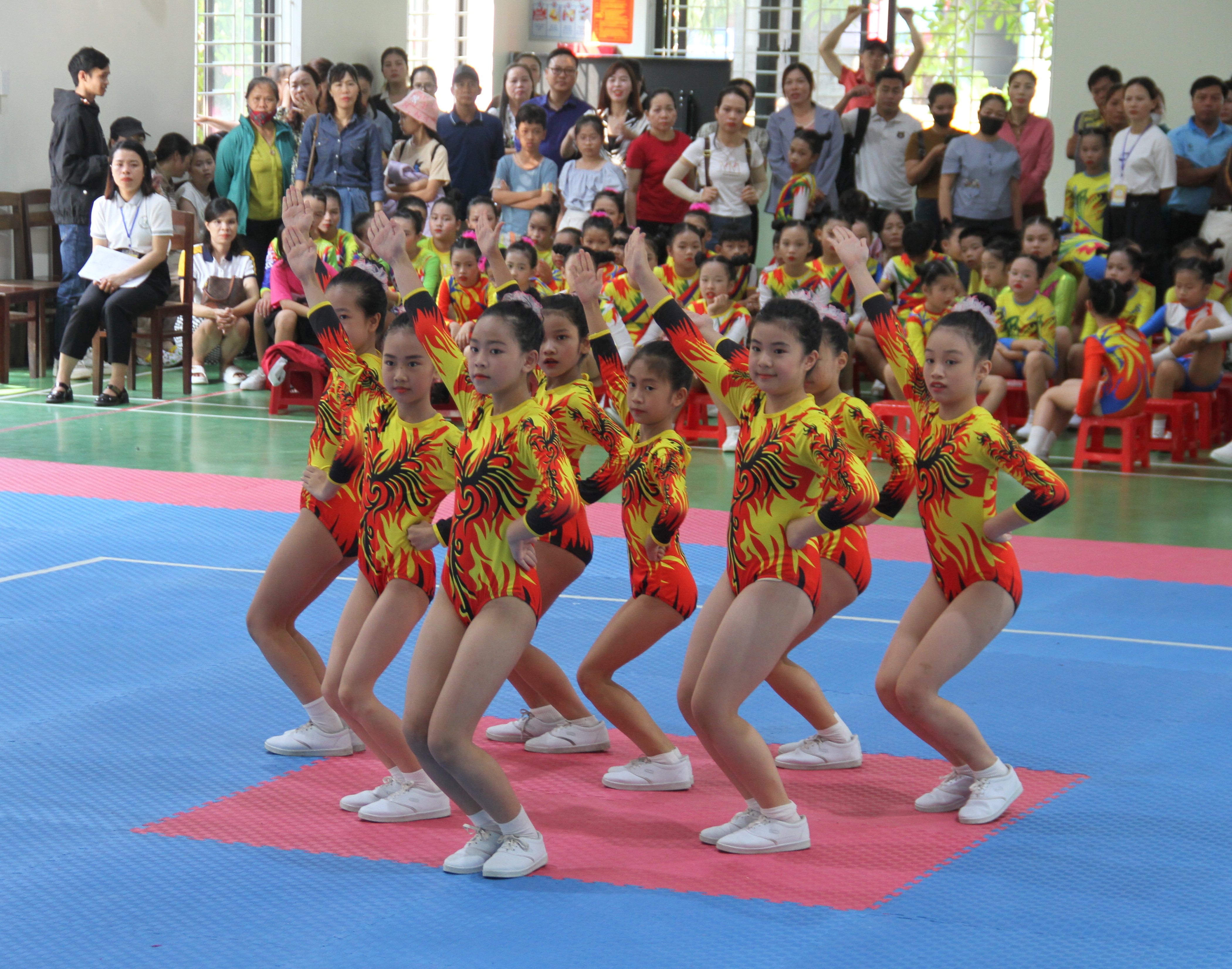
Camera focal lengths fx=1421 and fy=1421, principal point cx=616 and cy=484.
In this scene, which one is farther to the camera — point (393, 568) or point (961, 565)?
point (961, 565)

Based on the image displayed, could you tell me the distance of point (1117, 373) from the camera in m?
9.44

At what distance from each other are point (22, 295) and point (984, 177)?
8.04m

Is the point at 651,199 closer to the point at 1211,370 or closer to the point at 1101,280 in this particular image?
the point at 1101,280

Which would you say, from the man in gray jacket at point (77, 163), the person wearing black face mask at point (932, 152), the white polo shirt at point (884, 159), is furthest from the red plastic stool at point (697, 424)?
the man in gray jacket at point (77, 163)

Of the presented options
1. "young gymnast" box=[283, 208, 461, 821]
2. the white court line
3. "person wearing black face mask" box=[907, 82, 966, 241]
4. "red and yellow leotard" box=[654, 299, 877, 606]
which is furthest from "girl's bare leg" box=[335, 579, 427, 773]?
"person wearing black face mask" box=[907, 82, 966, 241]

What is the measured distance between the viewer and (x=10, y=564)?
668 cm

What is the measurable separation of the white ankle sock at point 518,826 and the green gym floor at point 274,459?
489cm

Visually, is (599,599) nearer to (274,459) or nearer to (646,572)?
(646,572)

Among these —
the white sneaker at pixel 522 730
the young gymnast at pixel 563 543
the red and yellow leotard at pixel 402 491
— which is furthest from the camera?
the white sneaker at pixel 522 730

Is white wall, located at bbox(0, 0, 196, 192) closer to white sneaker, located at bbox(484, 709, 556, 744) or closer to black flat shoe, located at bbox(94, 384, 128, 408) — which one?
black flat shoe, located at bbox(94, 384, 128, 408)

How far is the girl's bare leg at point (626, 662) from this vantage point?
166 inches

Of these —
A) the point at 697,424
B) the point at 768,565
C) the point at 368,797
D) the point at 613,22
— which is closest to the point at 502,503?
the point at 768,565

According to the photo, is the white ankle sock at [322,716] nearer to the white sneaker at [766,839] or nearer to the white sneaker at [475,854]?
the white sneaker at [475,854]

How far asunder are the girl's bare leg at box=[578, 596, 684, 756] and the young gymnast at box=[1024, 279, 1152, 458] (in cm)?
598
